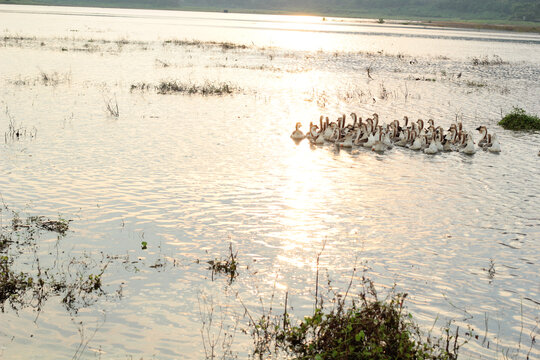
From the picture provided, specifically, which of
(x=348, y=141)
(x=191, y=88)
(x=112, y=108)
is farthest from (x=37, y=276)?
(x=191, y=88)

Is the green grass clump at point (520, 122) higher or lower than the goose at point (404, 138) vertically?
higher

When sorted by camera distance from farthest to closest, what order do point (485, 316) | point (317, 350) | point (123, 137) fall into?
point (123, 137), point (485, 316), point (317, 350)

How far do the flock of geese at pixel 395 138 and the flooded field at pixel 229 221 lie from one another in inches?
19.4

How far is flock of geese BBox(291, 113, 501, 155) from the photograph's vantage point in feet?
70.5

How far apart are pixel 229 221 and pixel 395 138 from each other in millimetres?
11092

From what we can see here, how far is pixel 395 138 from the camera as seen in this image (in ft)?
74.0

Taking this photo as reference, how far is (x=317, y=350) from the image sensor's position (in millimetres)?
7973

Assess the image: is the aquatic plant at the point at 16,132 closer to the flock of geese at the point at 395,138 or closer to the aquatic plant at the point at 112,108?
the aquatic plant at the point at 112,108

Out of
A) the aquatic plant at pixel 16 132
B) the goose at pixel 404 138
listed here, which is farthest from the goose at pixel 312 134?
the aquatic plant at pixel 16 132

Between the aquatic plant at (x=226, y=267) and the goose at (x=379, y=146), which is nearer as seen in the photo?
the aquatic plant at (x=226, y=267)

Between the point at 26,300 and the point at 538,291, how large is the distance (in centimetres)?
859

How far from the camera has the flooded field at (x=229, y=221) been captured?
9.01 m

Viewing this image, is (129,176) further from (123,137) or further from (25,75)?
(25,75)

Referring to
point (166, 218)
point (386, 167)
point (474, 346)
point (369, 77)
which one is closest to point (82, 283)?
point (166, 218)
